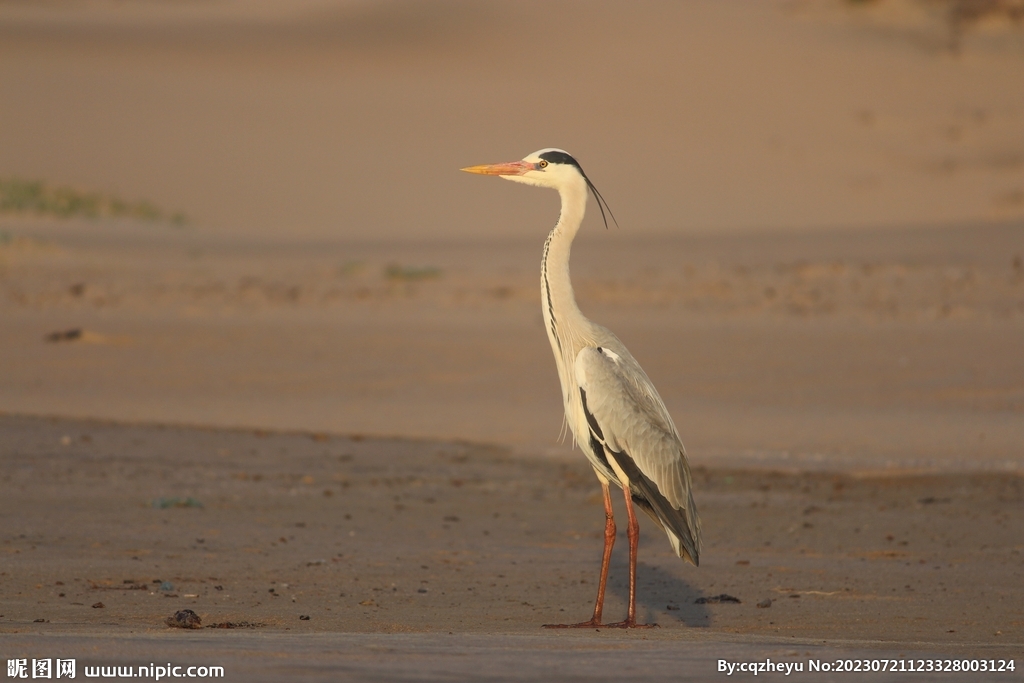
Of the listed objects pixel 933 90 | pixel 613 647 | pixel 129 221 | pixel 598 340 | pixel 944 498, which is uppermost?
pixel 933 90

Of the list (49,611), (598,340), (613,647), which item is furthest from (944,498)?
(49,611)

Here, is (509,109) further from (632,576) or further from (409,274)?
(632,576)

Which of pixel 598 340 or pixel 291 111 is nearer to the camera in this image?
pixel 598 340

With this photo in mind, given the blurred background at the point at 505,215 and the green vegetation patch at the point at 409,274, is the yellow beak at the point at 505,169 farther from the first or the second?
the green vegetation patch at the point at 409,274

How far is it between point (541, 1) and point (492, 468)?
180 ft

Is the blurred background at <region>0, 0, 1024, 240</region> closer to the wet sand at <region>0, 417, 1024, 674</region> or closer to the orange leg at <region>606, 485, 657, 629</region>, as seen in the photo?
the wet sand at <region>0, 417, 1024, 674</region>

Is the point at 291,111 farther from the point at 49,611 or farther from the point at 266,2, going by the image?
the point at 49,611

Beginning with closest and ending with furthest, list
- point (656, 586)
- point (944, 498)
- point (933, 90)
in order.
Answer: point (656, 586) < point (944, 498) < point (933, 90)

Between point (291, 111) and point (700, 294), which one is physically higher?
point (291, 111)

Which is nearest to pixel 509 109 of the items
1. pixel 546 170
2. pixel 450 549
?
pixel 450 549

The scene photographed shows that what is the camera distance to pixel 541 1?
62.8 metres

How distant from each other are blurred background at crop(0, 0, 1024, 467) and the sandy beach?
0.39 feet

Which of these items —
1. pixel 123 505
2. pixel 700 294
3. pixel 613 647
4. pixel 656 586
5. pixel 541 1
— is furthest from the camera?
pixel 541 1

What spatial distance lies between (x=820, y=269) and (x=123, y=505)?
16.3 metres
